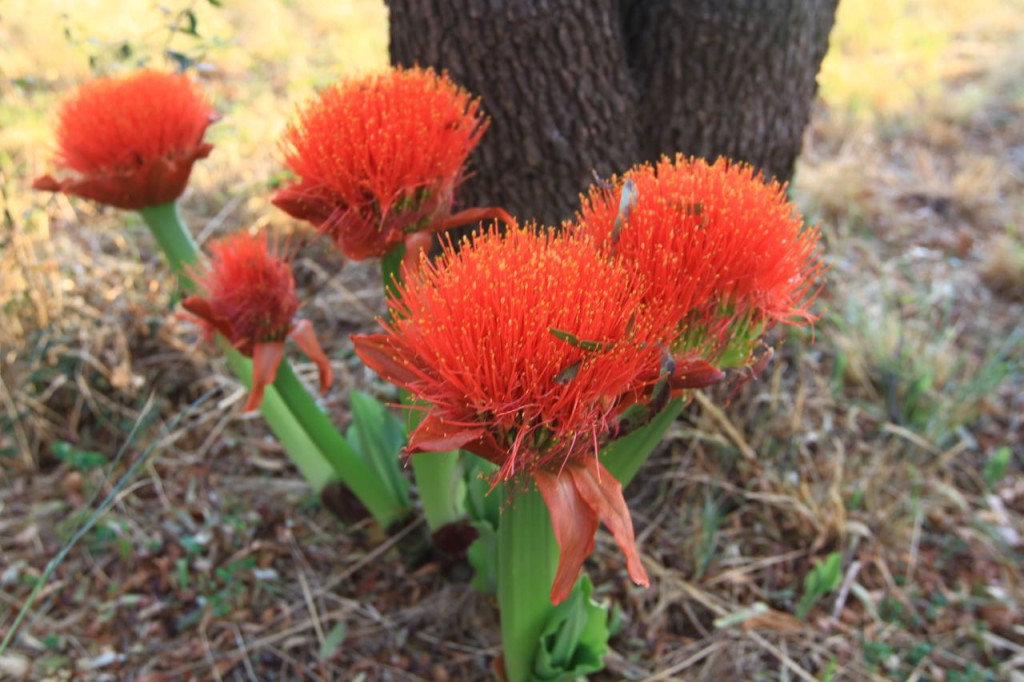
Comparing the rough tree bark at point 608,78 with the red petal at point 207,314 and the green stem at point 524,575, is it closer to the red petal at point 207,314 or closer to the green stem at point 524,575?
the red petal at point 207,314

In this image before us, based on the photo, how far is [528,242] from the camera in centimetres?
100

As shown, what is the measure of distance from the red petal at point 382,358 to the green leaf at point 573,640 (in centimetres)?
56

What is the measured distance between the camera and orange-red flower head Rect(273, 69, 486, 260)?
1243mm

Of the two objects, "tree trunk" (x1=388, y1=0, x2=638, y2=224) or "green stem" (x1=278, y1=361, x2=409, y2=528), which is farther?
"tree trunk" (x1=388, y1=0, x2=638, y2=224)

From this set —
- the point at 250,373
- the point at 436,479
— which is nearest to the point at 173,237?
the point at 250,373

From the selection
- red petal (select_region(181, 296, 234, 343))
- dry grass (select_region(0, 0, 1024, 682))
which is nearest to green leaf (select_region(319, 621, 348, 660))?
dry grass (select_region(0, 0, 1024, 682))

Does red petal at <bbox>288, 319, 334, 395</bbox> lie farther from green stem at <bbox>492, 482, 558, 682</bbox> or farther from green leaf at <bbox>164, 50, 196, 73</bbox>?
green leaf at <bbox>164, 50, 196, 73</bbox>

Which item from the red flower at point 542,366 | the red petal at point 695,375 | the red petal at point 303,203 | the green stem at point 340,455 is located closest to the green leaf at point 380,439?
the green stem at point 340,455

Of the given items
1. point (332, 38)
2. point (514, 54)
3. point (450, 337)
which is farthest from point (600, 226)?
point (332, 38)

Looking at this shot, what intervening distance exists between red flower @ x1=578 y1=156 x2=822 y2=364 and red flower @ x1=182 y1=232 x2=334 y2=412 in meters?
0.62

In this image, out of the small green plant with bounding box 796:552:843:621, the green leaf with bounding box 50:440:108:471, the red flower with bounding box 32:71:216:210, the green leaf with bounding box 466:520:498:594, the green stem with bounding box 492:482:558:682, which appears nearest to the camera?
the green stem with bounding box 492:482:558:682

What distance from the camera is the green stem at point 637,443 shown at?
1202 mm

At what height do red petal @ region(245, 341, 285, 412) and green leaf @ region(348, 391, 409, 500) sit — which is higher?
red petal @ region(245, 341, 285, 412)

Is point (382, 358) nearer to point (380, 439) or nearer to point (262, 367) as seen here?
point (262, 367)
